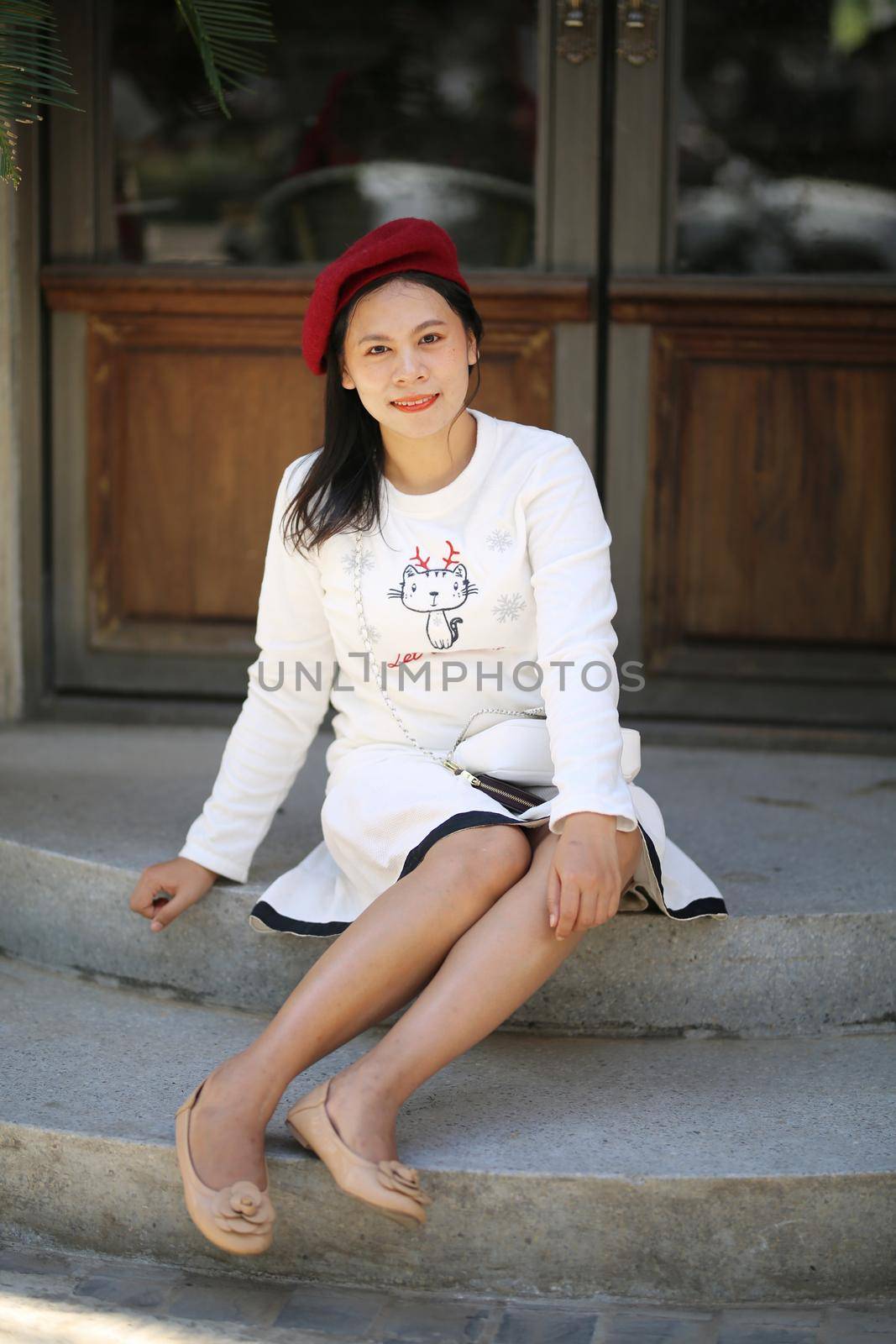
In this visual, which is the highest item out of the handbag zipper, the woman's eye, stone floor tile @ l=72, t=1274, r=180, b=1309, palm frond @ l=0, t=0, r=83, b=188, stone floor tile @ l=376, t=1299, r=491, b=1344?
palm frond @ l=0, t=0, r=83, b=188

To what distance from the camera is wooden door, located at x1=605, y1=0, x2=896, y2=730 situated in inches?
144

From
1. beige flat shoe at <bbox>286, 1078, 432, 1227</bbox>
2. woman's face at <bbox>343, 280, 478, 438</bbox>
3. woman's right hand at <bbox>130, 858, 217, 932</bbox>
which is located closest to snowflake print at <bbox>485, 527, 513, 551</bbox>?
woman's face at <bbox>343, 280, 478, 438</bbox>

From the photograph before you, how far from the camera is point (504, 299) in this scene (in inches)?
148

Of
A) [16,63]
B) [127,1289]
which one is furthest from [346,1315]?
[16,63]

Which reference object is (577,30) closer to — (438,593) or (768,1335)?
(438,593)

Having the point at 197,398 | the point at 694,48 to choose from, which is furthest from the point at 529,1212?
the point at 694,48

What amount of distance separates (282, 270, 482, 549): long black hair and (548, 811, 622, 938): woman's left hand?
634 millimetres

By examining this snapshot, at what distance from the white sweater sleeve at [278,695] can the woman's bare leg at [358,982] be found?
450 mm

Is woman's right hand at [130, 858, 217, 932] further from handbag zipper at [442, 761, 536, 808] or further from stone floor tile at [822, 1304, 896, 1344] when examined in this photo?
stone floor tile at [822, 1304, 896, 1344]

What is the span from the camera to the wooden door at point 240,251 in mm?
3744

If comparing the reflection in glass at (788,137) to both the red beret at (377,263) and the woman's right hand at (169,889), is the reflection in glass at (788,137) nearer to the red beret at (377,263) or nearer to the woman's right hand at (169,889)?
the red beret at (377,263)

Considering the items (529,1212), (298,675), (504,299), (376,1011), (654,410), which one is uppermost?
(504,299)

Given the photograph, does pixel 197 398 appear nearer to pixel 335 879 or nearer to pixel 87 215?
pixel 87 215

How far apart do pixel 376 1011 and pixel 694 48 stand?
260cm
